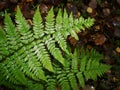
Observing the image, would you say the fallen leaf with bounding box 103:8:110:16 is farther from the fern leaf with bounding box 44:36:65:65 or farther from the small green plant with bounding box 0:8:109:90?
the fern leaf with bounding box 44:36:65:65

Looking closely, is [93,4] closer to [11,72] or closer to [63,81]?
[63,81]

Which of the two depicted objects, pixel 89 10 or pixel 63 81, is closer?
pixel 63 81

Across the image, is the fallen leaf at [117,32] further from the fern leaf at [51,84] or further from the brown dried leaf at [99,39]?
the fern leaf at [51,84]

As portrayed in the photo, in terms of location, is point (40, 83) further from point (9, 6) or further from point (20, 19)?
point (9, 6)

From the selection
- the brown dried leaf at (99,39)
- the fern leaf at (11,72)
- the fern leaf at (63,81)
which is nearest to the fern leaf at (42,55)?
the fern leaf at (11,72)

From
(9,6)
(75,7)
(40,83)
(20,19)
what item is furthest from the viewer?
(75,7)

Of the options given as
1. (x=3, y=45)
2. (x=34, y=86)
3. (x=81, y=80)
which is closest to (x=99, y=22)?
(x=81, y=80)

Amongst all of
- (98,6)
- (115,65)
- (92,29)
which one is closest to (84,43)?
(92,29)

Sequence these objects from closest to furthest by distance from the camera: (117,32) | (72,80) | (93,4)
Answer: (72,80) → (117,32) → (93,4)
